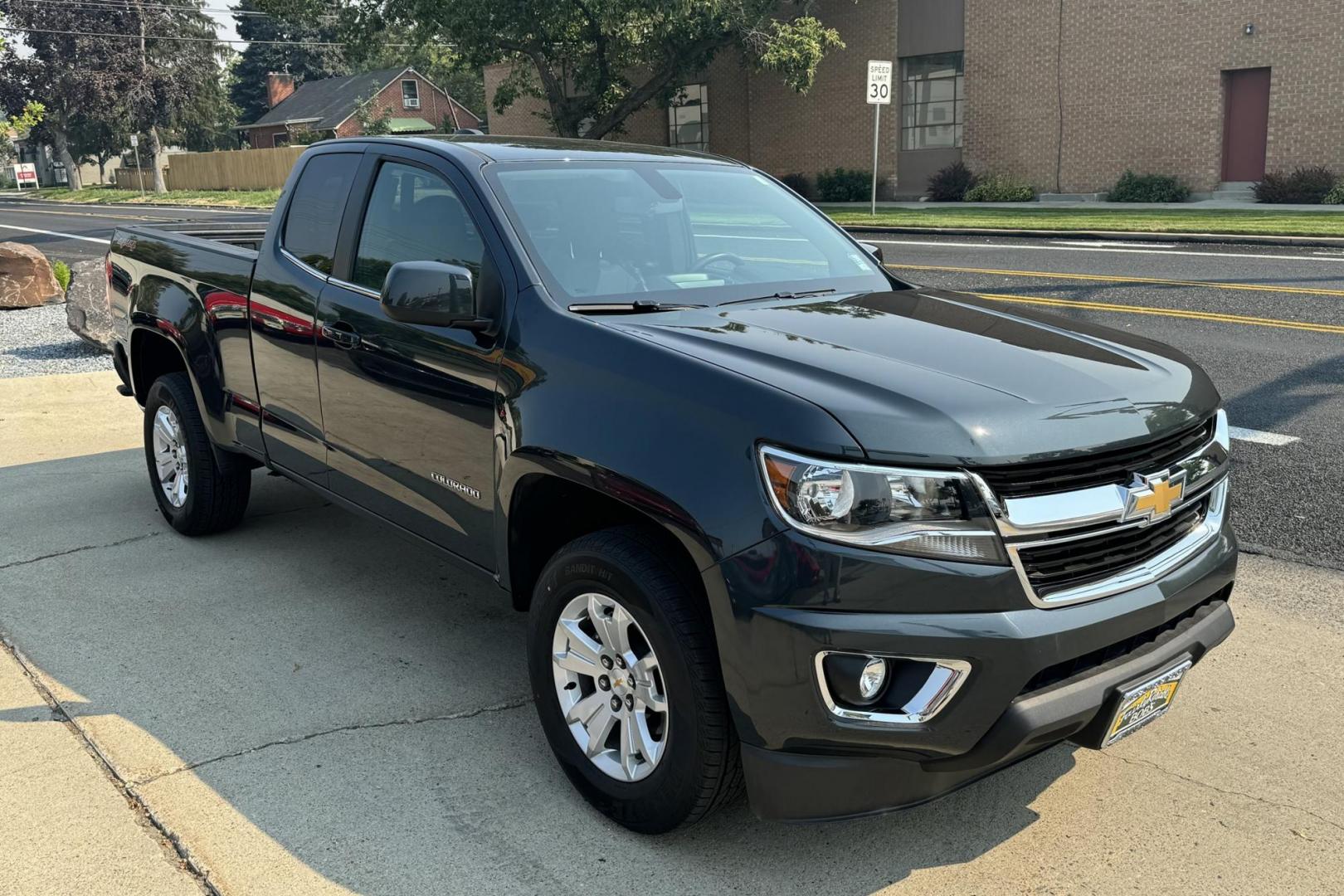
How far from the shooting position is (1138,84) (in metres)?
26.5

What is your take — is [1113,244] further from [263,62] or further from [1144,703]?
[263,62]

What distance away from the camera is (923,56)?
101ft

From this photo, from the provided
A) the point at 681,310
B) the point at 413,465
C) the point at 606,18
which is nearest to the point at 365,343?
the point at 413,465

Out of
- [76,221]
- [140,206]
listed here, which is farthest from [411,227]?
[140,206]

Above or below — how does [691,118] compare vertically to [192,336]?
above

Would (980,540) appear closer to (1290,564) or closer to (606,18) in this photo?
(1290,564)

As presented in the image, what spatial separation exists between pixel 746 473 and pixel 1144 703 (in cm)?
118

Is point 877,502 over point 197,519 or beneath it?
over

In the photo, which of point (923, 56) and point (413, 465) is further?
point (923, 56)

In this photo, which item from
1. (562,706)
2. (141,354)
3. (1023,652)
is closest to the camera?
(1023,652)

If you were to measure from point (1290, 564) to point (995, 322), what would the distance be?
232 centimetres

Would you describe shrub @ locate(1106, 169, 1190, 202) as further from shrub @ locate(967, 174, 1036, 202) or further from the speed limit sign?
the speed limit sign

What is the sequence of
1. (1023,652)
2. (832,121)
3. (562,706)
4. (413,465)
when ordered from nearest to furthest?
1. (1023,652)
2. (562,706)
3. (413,465)
4. (832,121)

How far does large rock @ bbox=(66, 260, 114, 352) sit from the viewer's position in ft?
35.5
